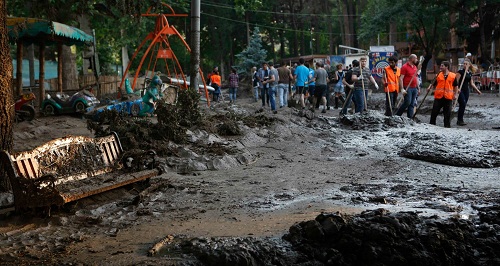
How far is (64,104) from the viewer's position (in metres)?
17.1

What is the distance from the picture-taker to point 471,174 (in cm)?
867

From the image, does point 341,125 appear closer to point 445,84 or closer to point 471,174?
point 445,84

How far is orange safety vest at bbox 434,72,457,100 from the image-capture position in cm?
1476

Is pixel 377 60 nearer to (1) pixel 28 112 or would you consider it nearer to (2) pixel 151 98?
(2) pixel 151 98

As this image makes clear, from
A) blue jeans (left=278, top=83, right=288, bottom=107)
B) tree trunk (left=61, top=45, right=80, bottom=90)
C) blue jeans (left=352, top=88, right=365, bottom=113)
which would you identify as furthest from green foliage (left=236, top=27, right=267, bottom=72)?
blue jeans (left=352, top=88, right=365, bottom=113)

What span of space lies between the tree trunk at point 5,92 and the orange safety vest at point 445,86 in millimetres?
11258

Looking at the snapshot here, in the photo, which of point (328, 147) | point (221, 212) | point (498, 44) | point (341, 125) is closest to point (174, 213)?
point (221, 212)

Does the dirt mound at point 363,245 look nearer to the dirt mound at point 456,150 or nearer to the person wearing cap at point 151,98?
the dirt mound at point 456,150

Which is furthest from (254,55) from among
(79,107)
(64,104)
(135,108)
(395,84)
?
(395,84)

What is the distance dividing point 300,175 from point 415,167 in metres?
2.08

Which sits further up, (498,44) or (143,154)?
(498,44)

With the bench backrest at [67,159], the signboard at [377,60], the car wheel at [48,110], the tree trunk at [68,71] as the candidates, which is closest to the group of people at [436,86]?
the bench backrest at [67,159]

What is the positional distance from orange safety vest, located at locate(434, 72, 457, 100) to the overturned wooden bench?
9441mm

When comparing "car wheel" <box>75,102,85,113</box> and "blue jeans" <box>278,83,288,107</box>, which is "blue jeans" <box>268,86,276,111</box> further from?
"car wheel" <box>75,102,85,113</box>
